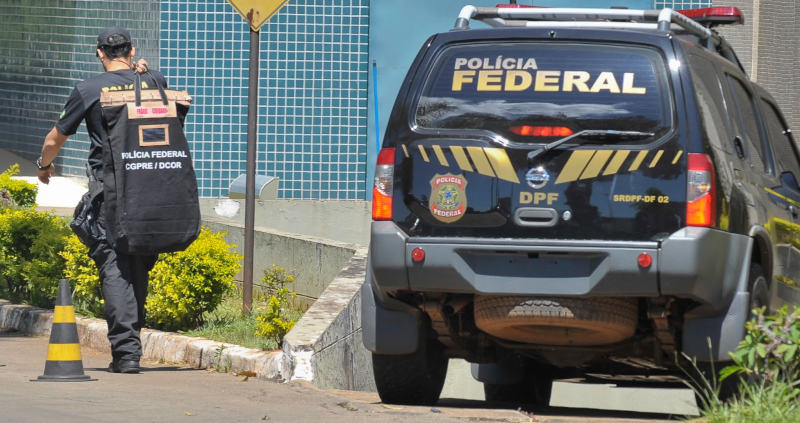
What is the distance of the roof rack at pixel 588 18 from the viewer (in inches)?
262

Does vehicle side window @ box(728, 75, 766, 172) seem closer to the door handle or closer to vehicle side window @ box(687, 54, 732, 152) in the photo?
the door handle

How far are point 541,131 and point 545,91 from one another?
0.19 m

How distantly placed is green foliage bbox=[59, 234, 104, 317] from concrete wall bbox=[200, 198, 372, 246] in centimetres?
468

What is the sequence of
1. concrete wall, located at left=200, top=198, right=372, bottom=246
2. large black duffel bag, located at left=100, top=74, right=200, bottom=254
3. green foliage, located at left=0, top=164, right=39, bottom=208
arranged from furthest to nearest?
1. concrete wall, located at left=200, top=198, right=372, bottom=246
2. green foliage, located at left=0, top=164, right=39, bottom=208
3. large black duffel bag, located at left=100, top=74, right=200, bottom=254

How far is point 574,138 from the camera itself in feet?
20.0

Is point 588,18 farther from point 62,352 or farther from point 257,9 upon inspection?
point 62,352

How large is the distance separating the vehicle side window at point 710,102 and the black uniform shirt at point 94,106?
2.96 metres

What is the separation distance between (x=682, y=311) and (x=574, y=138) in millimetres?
938

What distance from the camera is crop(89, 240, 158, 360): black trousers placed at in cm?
744

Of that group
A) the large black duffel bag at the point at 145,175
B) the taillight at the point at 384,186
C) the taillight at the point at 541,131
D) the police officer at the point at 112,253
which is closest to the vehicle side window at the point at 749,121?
the taillight at the point at 541,131

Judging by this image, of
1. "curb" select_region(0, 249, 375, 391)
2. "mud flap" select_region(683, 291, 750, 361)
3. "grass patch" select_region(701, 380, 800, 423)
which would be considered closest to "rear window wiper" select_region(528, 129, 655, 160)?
"mud flap" select_region(683, 291, 750, 361)

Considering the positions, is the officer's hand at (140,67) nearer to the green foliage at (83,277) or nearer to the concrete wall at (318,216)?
the green foliage at (83,277)

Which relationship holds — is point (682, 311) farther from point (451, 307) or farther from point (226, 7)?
point (226, 7)

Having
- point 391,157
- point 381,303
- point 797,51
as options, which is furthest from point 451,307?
point 797,51
